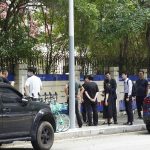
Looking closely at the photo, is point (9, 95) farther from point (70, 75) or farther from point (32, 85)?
point (70, 75)

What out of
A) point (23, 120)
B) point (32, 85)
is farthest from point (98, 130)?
point (23, 120)

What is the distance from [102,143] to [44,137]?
2184mm

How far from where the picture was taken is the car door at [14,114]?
11961mm

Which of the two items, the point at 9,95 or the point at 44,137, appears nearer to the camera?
the point at 9,95

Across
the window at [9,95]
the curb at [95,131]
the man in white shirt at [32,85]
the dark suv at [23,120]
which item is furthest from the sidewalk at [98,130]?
the window at [9,95]

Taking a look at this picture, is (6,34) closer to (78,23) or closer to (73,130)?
(78,23)

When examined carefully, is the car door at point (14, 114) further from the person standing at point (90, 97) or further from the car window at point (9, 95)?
the person standing at point (90, 97)

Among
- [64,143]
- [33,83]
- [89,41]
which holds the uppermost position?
[89,41]

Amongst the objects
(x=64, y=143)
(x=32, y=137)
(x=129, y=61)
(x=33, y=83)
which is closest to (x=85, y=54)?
Answer: (x=129, y=61)

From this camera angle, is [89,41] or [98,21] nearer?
[98,21]

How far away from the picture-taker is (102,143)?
572 inches

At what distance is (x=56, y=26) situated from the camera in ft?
78.3

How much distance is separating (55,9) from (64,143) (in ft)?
21.3

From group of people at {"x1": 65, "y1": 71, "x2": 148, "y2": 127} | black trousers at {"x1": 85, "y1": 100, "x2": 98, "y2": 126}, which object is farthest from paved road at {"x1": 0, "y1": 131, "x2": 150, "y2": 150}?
group of people at {"x1": 65, "y1": 71, "x2": 148, "y2": 127}
